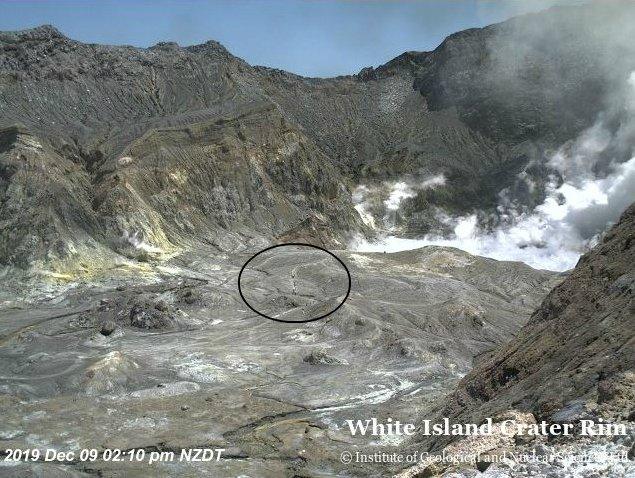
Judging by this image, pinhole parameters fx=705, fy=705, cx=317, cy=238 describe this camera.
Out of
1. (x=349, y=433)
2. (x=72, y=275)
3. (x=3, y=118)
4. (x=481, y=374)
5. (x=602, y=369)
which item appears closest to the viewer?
(x=602, y=369)

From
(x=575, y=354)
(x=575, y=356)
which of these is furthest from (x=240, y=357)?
(x=575, y=356)

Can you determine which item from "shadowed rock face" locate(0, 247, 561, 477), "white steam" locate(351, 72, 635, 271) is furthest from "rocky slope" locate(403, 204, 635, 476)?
"white steam" locate(351, 72, 635, 271)

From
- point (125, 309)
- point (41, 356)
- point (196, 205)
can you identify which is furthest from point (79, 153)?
point (41, 356)

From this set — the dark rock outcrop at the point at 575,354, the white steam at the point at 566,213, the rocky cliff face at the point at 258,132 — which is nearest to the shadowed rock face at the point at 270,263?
the dark rock outcrop at the point at 575,354

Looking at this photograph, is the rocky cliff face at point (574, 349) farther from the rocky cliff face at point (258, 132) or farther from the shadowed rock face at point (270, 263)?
the rocky cliff face at point (258, 132)

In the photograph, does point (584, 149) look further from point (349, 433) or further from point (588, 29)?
point (349, 433)

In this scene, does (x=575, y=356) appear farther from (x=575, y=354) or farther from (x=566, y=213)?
→ (x=566, y=213)

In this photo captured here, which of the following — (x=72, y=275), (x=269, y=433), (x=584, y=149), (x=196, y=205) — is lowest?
(x=269, y=433)
